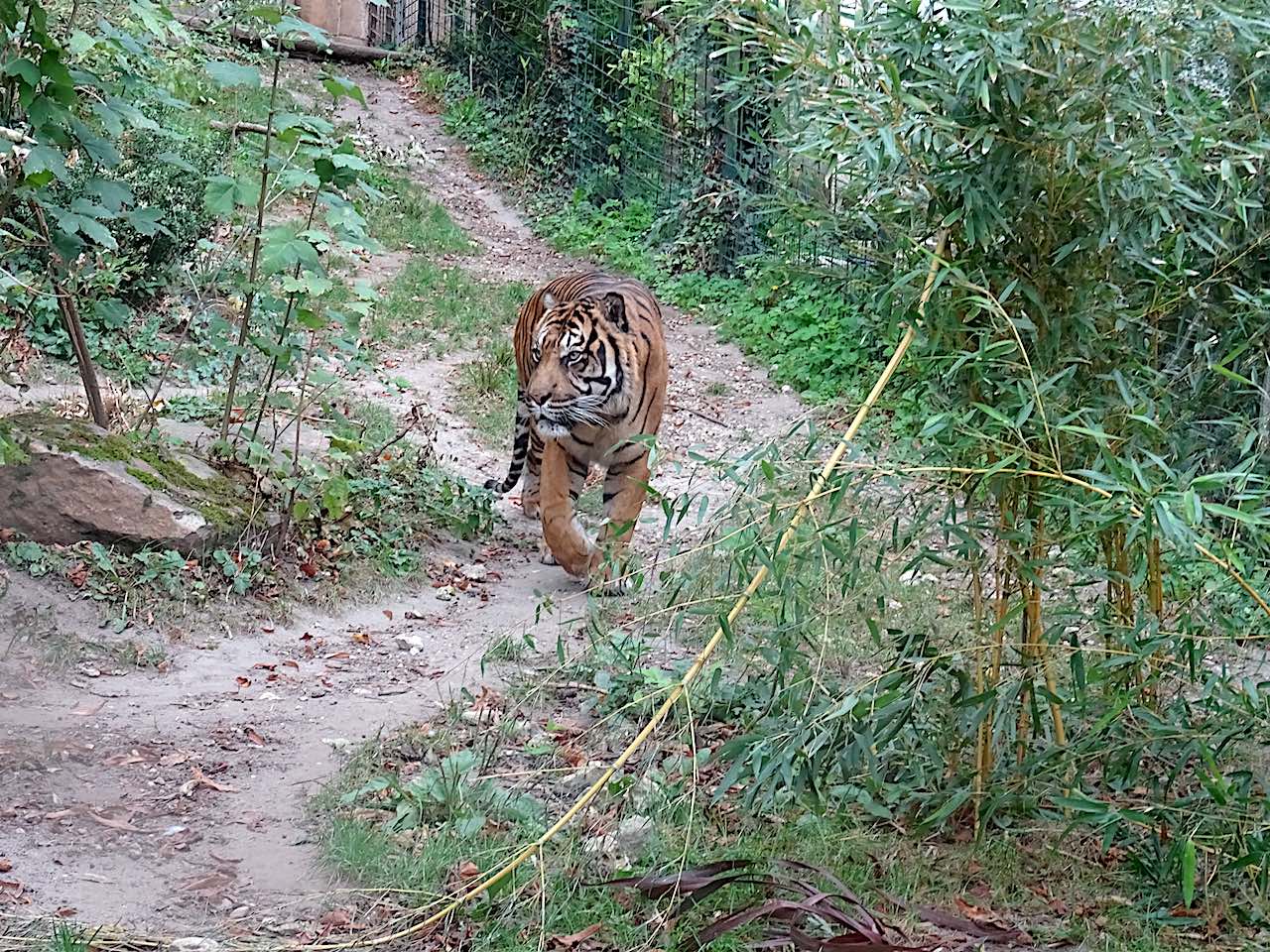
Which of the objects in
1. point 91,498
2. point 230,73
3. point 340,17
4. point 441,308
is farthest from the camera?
point 340,17

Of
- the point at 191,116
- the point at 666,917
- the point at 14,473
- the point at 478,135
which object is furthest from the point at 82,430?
the point at 478,135

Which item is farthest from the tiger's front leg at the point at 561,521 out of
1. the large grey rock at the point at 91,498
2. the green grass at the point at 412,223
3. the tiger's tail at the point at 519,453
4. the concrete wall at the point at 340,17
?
the concrete wall at the point at 340,17

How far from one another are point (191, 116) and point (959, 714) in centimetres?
1074

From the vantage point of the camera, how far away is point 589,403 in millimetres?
6508

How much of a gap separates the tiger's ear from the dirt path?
1124 millimetres

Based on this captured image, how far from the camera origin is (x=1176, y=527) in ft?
9.01

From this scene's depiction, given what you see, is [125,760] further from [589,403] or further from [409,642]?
[589,403]

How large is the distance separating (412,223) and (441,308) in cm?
229

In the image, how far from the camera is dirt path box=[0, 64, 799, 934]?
12.3 feet

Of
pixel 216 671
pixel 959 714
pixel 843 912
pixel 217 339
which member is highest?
pixel 217 339

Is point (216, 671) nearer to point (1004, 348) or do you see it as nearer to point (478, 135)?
point (1004, 348)

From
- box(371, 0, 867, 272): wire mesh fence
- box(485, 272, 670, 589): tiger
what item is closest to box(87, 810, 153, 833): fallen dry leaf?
box(485, 272, 670, 589): tiger

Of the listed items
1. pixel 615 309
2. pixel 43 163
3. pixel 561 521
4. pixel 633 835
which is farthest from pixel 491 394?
pixel 633 835

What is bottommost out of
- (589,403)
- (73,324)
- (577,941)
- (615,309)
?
(577,941)
